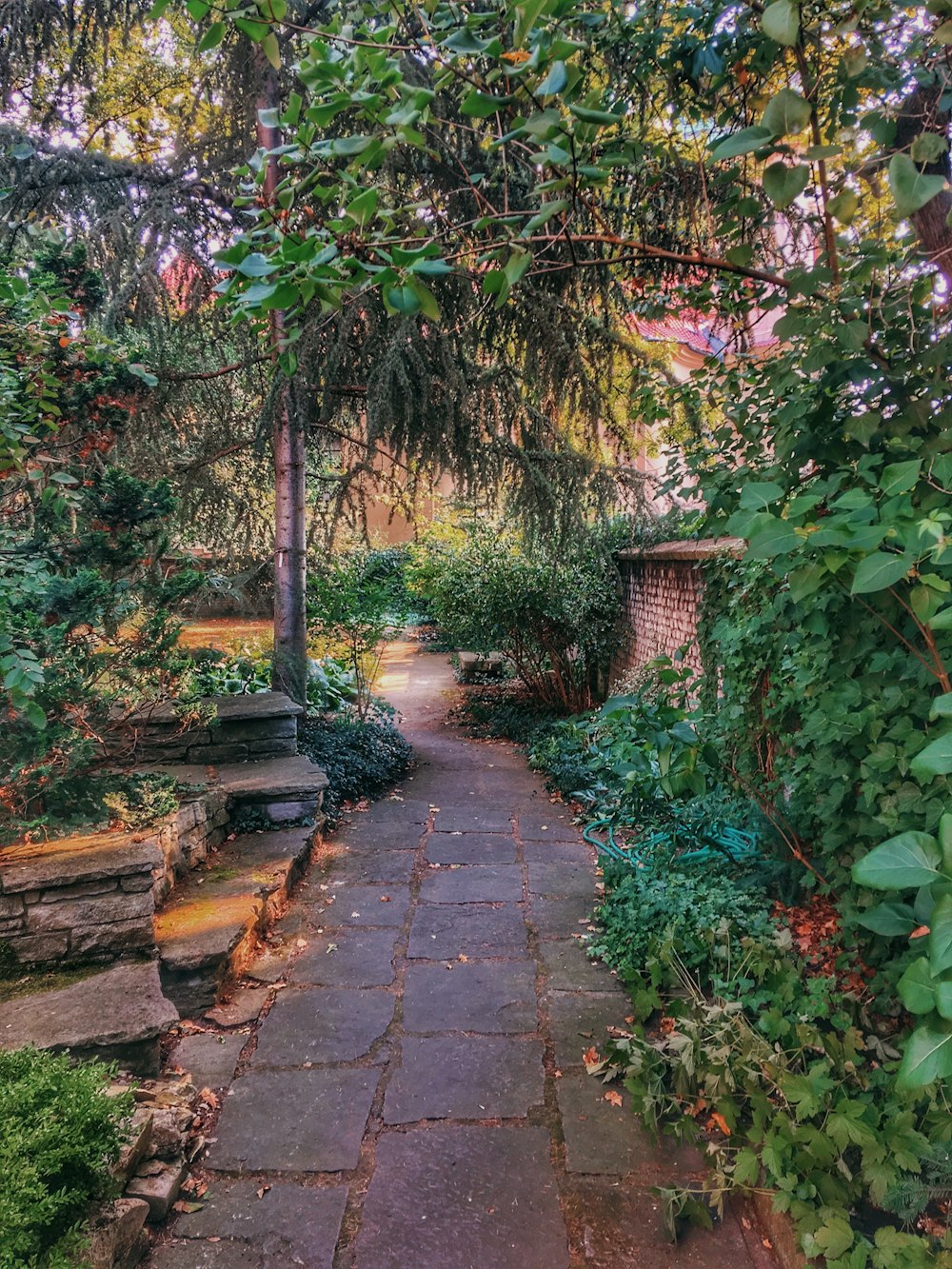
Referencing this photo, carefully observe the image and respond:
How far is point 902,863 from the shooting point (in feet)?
3.04

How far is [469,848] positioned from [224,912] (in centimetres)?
159

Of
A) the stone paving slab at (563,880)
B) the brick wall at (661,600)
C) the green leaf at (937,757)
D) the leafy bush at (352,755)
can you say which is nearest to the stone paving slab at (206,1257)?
the green leaf at (937,757)

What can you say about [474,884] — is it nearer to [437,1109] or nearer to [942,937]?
[437,1109]

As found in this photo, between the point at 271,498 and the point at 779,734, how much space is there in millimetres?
4604

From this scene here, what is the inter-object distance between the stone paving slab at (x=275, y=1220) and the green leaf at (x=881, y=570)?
180cm

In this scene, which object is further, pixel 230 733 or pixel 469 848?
pixel 230 733

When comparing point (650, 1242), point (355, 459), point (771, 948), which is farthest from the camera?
point (355, 459)

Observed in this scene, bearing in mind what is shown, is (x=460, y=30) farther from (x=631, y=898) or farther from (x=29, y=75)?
(x=29, y=75)

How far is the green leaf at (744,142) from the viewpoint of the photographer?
1.33 m

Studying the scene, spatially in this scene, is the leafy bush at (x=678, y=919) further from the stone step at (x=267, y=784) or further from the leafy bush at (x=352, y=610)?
the leafy bush at (x=352, y=610)

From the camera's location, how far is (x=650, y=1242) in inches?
65.5

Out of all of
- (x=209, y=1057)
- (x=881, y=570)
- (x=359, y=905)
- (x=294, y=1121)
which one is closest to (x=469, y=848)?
(x=359, y=905)

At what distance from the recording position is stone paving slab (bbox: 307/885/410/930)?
128 inches

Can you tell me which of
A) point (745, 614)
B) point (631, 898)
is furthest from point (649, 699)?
point (631, 898)
